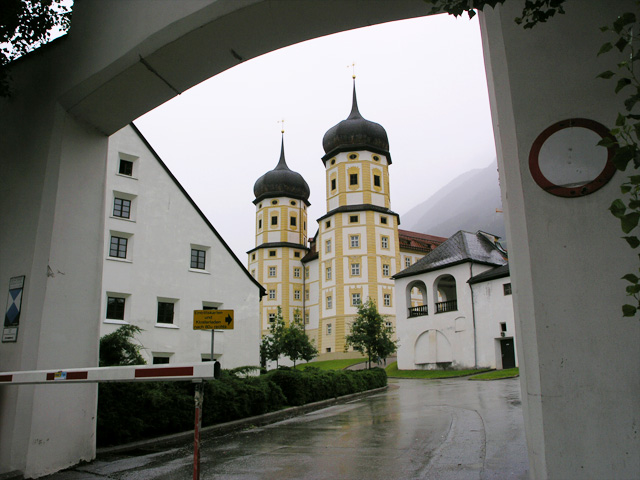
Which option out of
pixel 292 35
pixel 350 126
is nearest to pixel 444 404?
pixel 292 35

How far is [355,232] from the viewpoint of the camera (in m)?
62.5

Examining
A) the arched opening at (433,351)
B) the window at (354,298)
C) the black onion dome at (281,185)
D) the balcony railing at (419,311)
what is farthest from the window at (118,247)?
the black onion dome at (281,185)

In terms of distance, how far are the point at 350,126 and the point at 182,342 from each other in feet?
140

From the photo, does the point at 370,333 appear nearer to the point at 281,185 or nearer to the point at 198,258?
the point at 198,258

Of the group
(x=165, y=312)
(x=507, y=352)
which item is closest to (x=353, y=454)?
(x=165, y=312)

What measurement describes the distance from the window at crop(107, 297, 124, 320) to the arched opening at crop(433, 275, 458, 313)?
84.7 ft

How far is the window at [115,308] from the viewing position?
81.9ft

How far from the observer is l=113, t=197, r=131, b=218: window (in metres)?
25.8

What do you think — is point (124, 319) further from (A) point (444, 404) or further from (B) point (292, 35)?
(B) point (292, 35)

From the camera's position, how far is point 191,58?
19.4 feet

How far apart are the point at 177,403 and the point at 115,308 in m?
16.3

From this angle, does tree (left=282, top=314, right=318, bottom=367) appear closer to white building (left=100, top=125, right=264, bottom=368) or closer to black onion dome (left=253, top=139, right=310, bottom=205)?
white building (left=100, top=125, right=264, bottom=368)

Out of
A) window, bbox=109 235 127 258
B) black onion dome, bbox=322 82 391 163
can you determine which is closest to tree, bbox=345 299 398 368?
window, bbox=109 235 127 258

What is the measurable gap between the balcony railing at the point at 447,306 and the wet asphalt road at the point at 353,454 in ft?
104
